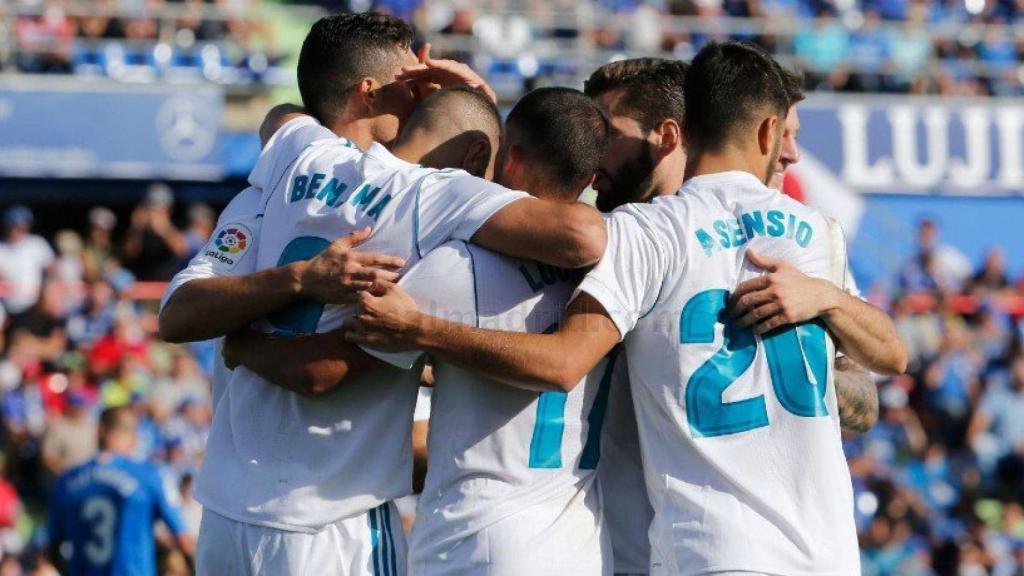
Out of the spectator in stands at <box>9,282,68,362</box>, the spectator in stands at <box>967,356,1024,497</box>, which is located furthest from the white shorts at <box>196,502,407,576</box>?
the spectator in stands at <box>967,356,1024,497</box>

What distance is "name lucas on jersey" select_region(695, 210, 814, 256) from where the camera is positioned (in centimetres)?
400

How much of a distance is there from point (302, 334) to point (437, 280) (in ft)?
1.53

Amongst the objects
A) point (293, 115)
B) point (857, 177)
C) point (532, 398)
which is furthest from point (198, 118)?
point (532, 398)

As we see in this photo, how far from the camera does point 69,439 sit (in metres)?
10.7

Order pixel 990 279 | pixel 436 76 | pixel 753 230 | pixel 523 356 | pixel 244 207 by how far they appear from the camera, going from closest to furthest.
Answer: pixel 523 356 < pixel 753 230 < pixel 244 207 < pixel 436 76 < pixel 990 279

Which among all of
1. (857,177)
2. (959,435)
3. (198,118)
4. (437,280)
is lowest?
(959,435)

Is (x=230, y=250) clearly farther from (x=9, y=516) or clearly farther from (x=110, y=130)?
(x=110, y=130)

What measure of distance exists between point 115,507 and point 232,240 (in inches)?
179

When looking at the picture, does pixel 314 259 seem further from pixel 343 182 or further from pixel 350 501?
pixel 350 501

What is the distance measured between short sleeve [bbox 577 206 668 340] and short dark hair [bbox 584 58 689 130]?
76 centimetres

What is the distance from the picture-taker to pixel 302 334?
4.24 m

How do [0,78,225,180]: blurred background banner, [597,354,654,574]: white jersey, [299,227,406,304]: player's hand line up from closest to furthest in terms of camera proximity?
Answer: [299,227,406,304]: player's hand < [597,354,654,574]: white jersey < [0,78,225,180]: blurred background banner

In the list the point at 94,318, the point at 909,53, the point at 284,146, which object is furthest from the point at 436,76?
the point at 909,53

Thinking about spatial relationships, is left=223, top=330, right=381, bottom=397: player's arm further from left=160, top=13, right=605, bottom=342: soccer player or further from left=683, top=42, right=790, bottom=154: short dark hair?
left=683, top=42, right=790, bottom=154: short dark hair
